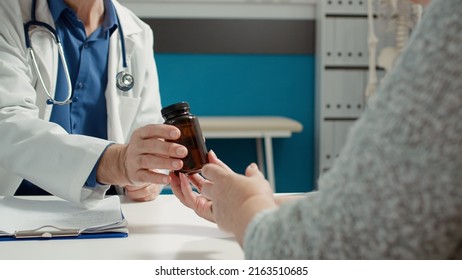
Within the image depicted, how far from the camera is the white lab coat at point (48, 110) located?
114 cm

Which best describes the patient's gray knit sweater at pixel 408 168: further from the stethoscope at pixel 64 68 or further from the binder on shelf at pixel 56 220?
the stethoscope at pixel 64 68

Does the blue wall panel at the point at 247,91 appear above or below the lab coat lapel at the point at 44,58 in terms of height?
below

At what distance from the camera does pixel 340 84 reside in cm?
308

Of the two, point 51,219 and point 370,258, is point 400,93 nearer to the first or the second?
point 370,258

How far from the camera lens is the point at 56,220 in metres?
1.02

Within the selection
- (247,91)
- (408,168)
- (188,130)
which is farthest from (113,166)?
(247,91)

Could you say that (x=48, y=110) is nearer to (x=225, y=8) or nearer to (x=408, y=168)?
(x=408, y=168)

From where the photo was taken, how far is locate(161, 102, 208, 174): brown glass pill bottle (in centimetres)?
96

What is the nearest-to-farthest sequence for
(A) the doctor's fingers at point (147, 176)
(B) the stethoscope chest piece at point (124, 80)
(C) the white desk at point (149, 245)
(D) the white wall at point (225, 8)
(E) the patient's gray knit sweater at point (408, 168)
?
(E) the patient's gray knit sweater at point (408, 168)
(C) the white desk at point (149, 245)
(A) the doctor's fingers at point (147, 176)
(B) the stethoscope chest piece at point (124, 80)
(D) the white wall at point (225, 8)

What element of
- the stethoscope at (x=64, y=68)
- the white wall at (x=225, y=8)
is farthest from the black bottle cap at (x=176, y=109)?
the white wall at (x=225, y=8)

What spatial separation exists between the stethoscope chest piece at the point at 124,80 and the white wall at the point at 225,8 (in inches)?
62.9

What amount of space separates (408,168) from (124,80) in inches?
42.4

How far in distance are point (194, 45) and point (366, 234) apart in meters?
2.66

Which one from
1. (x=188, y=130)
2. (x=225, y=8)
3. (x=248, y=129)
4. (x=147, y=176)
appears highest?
(x=225, y=8)
